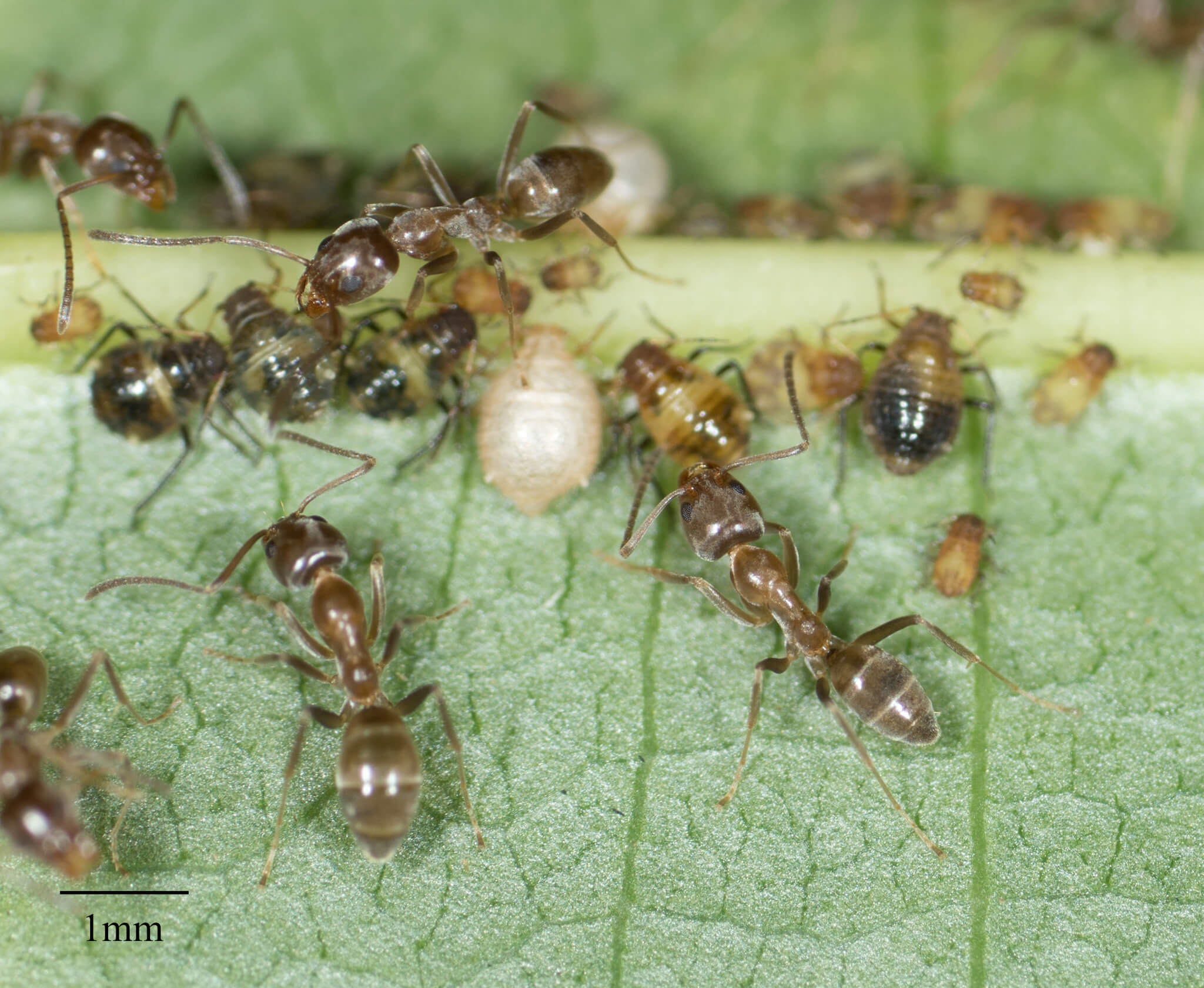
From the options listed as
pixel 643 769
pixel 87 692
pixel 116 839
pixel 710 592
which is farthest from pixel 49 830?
pixel 710 592

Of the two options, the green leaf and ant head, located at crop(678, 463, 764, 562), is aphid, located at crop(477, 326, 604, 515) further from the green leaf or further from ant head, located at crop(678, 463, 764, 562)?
ant head, located at crop(678, 463, 764, 562)

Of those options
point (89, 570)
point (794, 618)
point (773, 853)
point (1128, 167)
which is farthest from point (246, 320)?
point (1128, 167)

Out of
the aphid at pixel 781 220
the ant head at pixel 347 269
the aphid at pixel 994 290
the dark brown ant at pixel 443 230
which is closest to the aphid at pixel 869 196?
the aphid at pixel 781 220

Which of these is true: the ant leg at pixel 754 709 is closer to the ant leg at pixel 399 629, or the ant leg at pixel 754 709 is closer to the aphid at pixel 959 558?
the aphid at pixel 959 558

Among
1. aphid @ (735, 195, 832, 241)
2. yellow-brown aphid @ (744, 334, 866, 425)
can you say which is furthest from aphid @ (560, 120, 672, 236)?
yellow-brown aphid @ (744, 334, 866, 425)

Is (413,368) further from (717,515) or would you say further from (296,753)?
(296,753)
